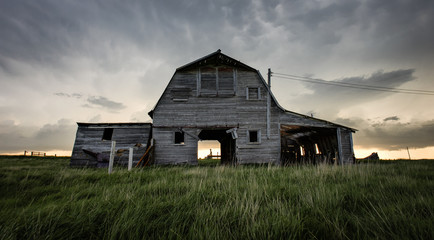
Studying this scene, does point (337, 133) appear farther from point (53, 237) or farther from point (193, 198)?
point (53, 237)

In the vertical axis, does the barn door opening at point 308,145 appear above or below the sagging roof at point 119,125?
below

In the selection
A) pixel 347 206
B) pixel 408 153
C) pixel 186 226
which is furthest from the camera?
pixel 408 153

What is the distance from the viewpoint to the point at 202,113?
13.6 m

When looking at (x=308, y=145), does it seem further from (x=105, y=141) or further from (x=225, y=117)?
(x=105, y=141)

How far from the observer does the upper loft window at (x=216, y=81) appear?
13.9 meters

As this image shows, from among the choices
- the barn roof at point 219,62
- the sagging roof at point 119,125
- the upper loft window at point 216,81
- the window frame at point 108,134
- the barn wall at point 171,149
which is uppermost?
the barn roof at point 219,62

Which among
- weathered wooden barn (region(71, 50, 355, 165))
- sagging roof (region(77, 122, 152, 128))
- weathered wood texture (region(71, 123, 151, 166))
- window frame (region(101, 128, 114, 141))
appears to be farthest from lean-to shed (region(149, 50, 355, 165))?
window frame (region(101, 128, 114, 141))

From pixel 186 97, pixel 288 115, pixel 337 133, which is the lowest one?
pixel 337 133

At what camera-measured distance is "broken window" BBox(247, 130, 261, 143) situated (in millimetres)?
13527

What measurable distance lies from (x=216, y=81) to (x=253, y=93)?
3139 mm

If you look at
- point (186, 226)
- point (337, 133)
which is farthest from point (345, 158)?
point (186, 226)

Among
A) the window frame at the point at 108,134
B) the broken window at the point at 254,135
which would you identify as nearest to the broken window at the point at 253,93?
the broken window at the point at 254,135

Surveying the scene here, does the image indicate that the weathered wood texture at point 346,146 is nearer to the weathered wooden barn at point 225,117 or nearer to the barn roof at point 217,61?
the weathered wooden barn at point 225,117

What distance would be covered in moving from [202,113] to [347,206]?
11.6 meters
